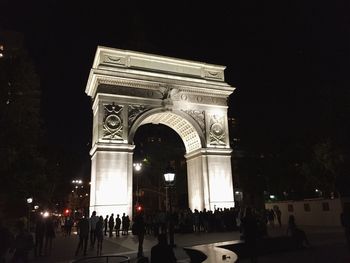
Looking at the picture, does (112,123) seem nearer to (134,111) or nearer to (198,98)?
(134,111)

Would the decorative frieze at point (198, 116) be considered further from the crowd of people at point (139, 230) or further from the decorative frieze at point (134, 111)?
the crowd of people at point (139, 230)

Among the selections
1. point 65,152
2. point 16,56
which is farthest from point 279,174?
point 65,152

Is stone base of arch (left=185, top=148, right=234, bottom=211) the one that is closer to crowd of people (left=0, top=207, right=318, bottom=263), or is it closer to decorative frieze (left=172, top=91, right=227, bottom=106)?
crowd of people (left=0, top=207, right=318, bottom=263)

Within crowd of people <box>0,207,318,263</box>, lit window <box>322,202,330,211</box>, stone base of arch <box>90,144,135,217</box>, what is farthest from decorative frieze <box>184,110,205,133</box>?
lit window <box>322,202,330,211</box>

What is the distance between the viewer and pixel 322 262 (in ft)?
29.0

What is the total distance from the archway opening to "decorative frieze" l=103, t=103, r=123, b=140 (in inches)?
172

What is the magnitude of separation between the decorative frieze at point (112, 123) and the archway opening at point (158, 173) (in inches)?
172

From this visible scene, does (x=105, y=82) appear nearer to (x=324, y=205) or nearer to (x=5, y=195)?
(x=5, y=195)

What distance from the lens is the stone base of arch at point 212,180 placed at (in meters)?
25.2

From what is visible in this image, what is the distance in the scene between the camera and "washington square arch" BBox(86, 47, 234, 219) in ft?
74.3

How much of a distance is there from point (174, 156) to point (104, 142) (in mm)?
19796

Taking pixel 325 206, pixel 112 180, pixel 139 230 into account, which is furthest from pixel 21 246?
pixel 325 206

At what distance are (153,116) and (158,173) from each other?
1663 cm

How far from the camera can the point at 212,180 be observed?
2548 centimetres
